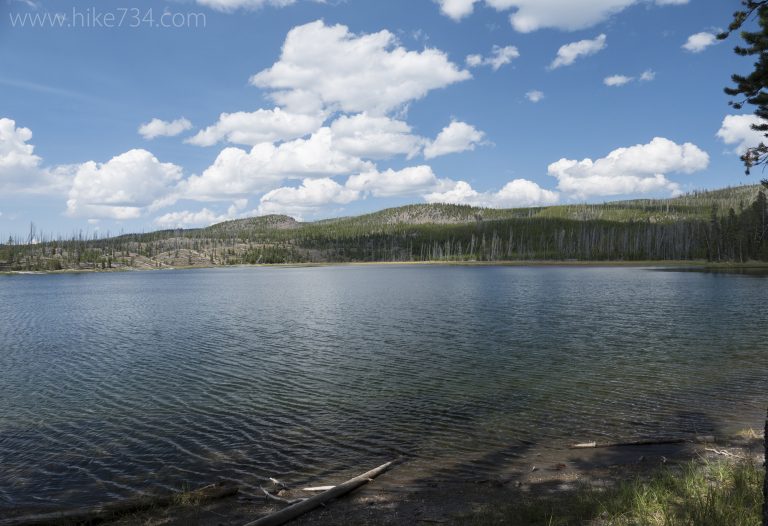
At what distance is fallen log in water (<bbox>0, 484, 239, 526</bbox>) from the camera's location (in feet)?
39.7

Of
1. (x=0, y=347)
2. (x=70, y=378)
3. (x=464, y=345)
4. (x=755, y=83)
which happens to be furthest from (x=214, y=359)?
(x=755, y=83)

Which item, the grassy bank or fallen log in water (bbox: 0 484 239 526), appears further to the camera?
fallen log in water (bbox: 0 484 239 526)

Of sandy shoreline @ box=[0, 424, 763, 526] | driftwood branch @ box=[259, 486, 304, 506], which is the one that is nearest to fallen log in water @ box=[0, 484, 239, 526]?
sandy shoreline @ box=[0, 424, 763, 526]

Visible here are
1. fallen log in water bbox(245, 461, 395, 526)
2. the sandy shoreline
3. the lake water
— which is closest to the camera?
fallen log in water bbox(245, 461, 395, 526)

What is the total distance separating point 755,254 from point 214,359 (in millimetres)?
167611

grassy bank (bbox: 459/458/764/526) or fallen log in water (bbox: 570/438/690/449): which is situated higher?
grassy bank (bbox: 459/458/764/526)

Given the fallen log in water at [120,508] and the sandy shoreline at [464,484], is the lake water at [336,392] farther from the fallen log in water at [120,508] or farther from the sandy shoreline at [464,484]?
the fallen log in water at [120,508]

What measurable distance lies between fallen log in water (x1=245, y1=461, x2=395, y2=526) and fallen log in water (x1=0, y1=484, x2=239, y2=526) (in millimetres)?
2849

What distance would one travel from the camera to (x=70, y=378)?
29734mm

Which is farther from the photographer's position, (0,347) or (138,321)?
(138,321)

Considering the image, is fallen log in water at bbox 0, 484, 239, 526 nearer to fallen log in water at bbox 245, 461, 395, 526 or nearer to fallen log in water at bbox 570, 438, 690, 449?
fallen log in water at bbox 245, 461, 395, 526

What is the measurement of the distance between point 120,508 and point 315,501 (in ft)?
17.0

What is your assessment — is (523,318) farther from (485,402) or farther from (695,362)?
(485,402)

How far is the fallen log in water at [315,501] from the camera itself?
11.8 meters
